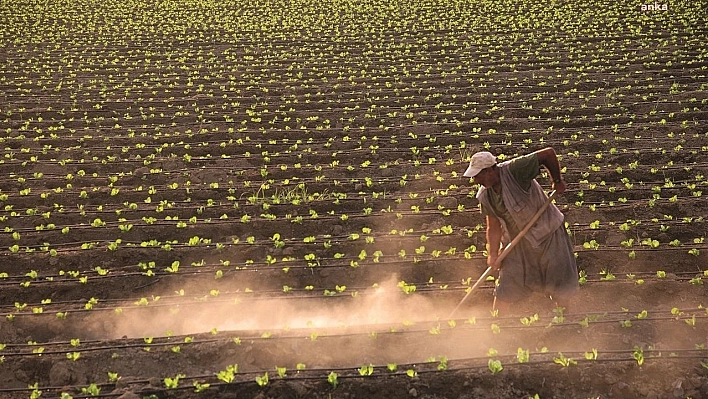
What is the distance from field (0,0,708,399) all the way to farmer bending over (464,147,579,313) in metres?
0.31

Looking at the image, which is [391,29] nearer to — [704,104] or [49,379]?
[704,104]

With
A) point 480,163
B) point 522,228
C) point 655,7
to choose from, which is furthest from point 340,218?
point 655,7

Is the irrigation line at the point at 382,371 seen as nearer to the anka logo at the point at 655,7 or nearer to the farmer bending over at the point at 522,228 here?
the farmer bending over at the point at 522,228

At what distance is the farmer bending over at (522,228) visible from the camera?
4.19m

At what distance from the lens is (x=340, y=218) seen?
6770 millimetres

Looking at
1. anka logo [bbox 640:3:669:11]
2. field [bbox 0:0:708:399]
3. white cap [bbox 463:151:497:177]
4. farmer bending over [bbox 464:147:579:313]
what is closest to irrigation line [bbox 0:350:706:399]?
field [bbox 0:0:708:399]

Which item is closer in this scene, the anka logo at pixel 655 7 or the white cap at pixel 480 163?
the white cap at pixel 480 163

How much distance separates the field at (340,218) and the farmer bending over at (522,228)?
0.31m

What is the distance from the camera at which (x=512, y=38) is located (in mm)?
14672

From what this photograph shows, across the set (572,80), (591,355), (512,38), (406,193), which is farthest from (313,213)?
(512,38)

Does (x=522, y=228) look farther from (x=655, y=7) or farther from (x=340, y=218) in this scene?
(x=655, y=7)

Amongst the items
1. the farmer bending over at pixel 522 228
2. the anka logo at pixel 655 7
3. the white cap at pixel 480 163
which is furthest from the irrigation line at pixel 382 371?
the anka logo at pixel 655 7

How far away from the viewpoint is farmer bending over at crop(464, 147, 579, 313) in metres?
4.19

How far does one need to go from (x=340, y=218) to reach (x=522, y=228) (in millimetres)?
2739
